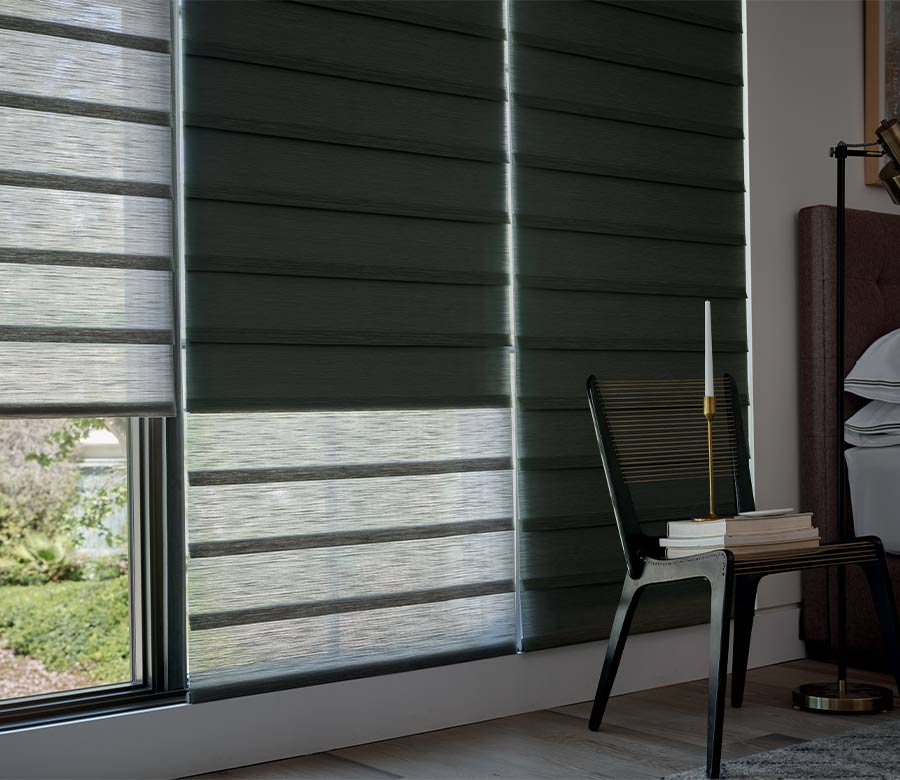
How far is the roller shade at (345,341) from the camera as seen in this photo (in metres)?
2.24

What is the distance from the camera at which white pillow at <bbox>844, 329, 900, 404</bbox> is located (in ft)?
9.68

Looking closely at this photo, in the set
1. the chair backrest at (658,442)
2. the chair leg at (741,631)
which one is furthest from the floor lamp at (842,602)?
the chair backrest at (658,442)

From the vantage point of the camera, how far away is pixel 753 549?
219 cm

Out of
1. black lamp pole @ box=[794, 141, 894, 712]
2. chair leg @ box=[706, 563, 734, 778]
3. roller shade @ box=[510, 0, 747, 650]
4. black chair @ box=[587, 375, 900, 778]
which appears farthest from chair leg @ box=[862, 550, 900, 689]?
roller shade @ box=[510, 0, 747, 650]

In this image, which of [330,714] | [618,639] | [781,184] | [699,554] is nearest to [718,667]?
[699,554]

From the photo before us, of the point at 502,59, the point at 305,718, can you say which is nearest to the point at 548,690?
the point at 305,718

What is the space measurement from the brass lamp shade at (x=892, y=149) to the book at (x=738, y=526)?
0.84m

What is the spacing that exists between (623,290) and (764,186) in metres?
0.66

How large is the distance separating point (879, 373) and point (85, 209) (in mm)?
2116

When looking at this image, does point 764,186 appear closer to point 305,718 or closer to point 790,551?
point 790,551

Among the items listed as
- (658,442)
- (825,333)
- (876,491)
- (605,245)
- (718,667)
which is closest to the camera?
(718,667)

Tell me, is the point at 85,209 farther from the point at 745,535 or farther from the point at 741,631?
the point at 741,631

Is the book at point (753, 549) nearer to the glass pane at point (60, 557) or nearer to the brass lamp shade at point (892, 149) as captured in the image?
the brass lamp shade at point (892, 149)

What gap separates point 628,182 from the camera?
287 cm
